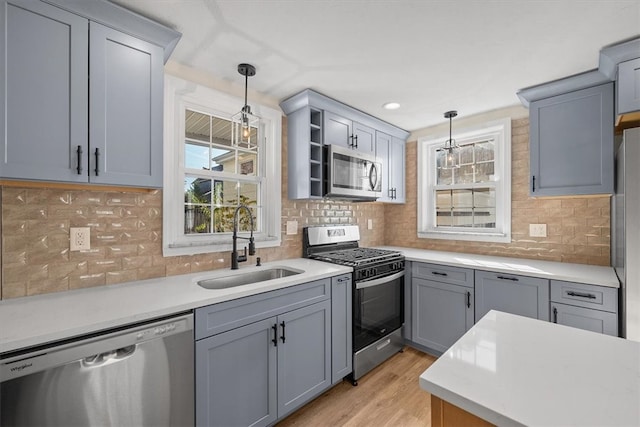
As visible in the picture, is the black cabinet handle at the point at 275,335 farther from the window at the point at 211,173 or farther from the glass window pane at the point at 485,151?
the glass window pane at the point at 485,151

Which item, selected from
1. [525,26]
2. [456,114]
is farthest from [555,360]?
[456,114]

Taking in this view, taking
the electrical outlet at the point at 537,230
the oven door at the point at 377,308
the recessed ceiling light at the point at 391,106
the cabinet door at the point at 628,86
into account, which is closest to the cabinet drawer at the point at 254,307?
the oven door at the point at 377,308

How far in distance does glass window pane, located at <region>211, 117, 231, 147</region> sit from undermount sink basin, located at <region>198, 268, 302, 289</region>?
1.10m

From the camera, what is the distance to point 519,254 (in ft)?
9.02

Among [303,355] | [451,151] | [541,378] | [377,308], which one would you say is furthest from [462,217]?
[541,378]

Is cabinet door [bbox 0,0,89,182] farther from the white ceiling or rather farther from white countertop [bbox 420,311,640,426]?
white countertop [bbox 420,311,640,426]

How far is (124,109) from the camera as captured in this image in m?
1.51

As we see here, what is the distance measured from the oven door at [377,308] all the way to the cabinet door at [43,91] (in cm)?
199

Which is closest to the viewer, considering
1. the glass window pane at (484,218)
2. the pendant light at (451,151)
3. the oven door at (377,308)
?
the oven door at (377,308)

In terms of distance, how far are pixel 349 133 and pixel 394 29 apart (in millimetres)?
1231

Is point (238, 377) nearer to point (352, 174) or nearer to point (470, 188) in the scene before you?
point (352, 174)

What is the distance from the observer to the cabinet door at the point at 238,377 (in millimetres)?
1441

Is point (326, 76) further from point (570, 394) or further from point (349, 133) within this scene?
point (570, 394)

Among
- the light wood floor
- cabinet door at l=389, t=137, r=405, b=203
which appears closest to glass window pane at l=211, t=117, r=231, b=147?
cabinet door at l=389, t=137, r=405, b=203
